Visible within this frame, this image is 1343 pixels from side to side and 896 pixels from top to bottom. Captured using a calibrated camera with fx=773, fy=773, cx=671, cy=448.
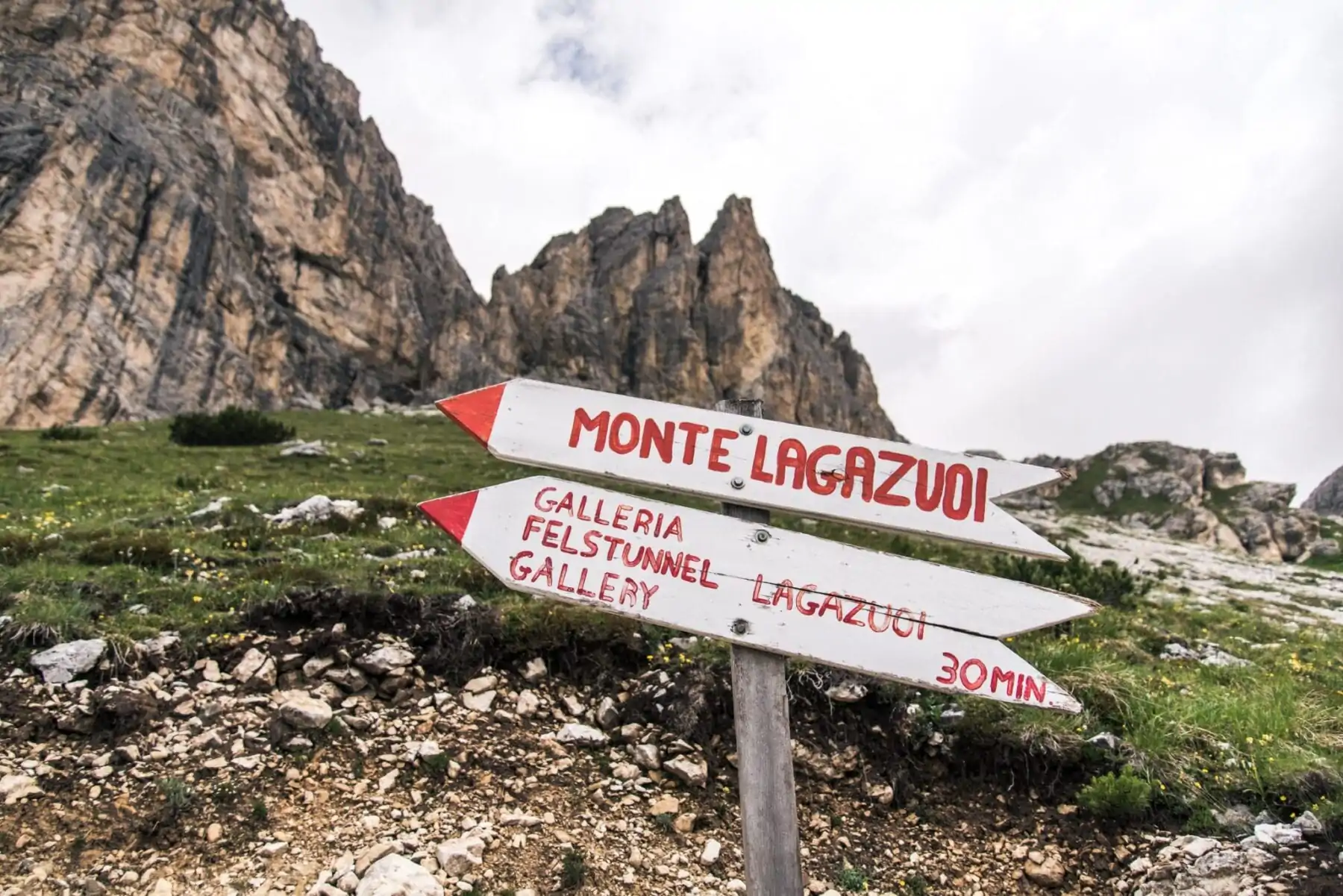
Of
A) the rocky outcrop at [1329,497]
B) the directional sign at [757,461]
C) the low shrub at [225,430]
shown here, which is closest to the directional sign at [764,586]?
the directional sign at [757,461]

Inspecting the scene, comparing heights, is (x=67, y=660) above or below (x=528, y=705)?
below

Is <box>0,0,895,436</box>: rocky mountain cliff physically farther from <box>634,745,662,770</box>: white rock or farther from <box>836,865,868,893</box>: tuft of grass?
<box>836,865,868,893</box>: tuft of grass

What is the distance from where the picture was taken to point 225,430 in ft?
94.4

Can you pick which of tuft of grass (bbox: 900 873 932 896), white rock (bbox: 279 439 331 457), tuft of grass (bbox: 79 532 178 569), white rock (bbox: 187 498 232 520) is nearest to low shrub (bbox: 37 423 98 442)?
white rock (bbox: 279 439 331 457)

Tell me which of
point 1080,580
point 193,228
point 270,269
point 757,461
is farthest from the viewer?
point 270,269

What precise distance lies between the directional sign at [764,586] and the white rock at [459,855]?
258 centimetres

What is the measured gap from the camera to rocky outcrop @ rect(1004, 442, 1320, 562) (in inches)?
3403

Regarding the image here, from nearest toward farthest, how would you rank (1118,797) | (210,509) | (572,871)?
(572,871), (1118,797), (210,509)

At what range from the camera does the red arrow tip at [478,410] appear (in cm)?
358

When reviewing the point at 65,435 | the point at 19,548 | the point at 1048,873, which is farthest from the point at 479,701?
the point at 65,435

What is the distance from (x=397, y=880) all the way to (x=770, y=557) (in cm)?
322

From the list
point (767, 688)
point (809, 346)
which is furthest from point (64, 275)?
point (809, 346)

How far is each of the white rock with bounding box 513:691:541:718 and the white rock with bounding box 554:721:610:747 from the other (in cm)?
34

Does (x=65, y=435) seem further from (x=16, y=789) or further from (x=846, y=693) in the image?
(x=846, y=693)
